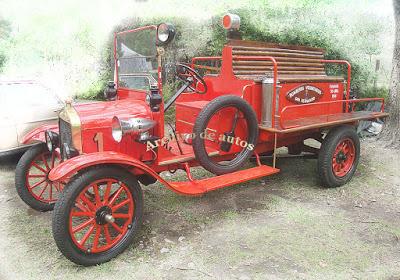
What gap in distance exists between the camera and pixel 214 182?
3.67m

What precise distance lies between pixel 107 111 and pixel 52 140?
69 centimetres

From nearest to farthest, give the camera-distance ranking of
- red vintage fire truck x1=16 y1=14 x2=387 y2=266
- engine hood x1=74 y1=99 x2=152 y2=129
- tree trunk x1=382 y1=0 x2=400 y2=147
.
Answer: red vintage fire truck x1=16 y1=14 x2=387 y2=266
engine hood x1=74 y1=99 x2=152 y2=129
tree trunk x1=382 y1=0 x2=400 y2=147

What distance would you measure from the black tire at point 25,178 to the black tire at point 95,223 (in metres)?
1.31

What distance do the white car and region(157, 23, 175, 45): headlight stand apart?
2776mm

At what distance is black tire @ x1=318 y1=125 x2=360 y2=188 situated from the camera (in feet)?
14.4

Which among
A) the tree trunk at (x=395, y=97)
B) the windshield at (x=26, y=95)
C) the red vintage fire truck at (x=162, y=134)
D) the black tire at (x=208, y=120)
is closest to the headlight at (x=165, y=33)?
the red vintage fire truck at (x=162, y=134)

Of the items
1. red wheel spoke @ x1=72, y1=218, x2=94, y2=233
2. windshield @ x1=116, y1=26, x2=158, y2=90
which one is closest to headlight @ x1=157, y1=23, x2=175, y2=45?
windshield @ x1=116, y1=26, x2=158, y2=90

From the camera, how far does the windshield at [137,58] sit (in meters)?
3.50

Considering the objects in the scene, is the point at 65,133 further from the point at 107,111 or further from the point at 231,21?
the point at 231,21

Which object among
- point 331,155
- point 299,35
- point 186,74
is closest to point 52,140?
point 186,74

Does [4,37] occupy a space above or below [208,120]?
above

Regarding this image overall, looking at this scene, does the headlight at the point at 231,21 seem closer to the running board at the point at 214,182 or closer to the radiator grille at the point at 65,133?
the running board at the point at 214,182

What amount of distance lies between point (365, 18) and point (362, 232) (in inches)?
262

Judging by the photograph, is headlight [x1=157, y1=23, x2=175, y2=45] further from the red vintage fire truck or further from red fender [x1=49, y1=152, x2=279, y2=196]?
red fender [x1=49, y1=152, x2=279, y2=196]
